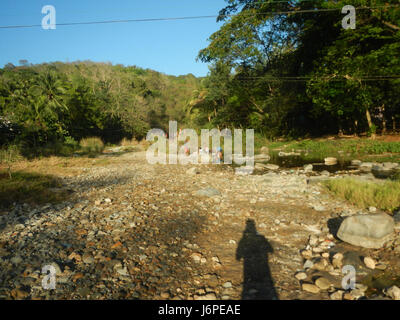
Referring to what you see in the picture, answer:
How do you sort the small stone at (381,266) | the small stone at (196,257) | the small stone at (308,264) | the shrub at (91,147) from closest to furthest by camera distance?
the small stone at (381,266)
the small stone at (308,264)
the small stone at (196,257)
the shrub at (91,147)

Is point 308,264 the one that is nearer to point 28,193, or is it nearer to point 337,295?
point 337,295

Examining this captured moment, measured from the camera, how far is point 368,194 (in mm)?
5102

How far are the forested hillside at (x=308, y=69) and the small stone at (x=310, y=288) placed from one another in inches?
352

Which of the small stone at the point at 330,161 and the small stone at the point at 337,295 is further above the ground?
the small stone at the point at 330,161

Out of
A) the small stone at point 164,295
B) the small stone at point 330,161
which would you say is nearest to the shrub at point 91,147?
the small stone at point 330,161

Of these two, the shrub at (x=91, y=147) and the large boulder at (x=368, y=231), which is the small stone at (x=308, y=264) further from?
the shrub at (x=91, y=147)

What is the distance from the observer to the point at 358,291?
7.87ft

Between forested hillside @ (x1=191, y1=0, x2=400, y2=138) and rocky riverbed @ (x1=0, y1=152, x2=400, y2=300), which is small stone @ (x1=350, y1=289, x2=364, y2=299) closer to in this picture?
rocky riverbed @ (x1=0, y1=152, x2=400, y2=300)

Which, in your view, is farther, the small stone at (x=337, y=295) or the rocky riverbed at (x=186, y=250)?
the rocky riverbed at (x=186, y=250)

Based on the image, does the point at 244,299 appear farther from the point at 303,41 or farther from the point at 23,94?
the point at 23,94

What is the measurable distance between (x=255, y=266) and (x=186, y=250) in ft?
3.06

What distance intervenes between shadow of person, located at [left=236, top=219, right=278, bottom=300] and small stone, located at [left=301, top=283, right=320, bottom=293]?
31cm

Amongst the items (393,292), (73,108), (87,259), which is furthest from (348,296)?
(73,108)

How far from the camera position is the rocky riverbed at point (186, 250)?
8.09 feet
